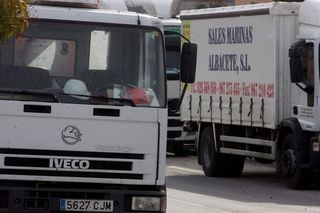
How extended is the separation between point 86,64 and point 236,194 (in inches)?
287

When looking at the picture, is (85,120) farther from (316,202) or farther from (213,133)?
(213,133)

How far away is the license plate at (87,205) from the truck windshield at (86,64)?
3.55ft

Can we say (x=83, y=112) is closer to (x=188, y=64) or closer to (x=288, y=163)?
(x=188, y=64)

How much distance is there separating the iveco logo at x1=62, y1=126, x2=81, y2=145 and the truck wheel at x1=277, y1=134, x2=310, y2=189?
316 inches

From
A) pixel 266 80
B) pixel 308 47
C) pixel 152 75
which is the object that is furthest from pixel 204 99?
pixel 152 75

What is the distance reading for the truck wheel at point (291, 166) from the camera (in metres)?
17.1

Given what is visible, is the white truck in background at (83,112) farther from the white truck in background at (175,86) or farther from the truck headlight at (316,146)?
the white truck in background at (175,86)

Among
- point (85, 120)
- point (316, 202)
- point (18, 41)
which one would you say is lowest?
point (316, 202)

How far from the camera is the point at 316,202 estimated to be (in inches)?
621

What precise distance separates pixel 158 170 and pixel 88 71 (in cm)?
135

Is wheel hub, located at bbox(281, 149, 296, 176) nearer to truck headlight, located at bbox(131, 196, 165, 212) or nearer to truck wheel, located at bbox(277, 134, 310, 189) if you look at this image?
truck wheel, located at bbox(277, 134, 310, 189)

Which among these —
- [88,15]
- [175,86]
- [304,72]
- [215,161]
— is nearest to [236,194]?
[304,72]

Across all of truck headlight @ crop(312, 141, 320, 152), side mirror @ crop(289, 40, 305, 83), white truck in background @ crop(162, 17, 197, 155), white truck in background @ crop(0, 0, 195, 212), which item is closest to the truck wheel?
truck headlight @ crop(312, 141, 320, 152)

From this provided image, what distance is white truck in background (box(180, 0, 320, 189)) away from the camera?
17.1 meters
